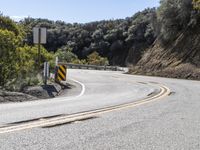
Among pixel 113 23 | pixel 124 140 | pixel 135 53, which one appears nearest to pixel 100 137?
pixel 124 140

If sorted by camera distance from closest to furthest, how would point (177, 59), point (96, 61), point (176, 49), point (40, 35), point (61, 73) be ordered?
point (40, 35) → point (61, 73) → point (177, 59) → point (176, 49) → point (96, 61)

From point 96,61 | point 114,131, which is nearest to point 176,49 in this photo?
point 114,131

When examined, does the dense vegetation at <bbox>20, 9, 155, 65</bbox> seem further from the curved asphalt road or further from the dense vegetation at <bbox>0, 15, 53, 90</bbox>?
the curved asphalt road

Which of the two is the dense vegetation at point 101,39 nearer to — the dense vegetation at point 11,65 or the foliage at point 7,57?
the dense vegetation at point 11,65

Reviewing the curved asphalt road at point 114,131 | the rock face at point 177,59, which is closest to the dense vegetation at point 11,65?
the curved asphalt road at point 114,131

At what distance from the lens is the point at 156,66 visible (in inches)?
1551

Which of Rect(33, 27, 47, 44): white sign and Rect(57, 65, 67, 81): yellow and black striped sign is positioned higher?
Rect(33, 27, 47, 44): white sign

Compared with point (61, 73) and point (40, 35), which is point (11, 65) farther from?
point (61, 73)

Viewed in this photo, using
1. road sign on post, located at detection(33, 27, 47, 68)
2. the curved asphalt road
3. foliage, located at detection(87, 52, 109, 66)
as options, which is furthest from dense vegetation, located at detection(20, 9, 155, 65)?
the curved asphalt road

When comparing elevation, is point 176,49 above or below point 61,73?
above

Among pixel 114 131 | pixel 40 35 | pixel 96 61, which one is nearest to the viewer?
pixel 114 131

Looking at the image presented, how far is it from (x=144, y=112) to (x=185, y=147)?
4287mm

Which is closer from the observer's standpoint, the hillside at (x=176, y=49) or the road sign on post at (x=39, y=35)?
the road sign on post at (x=39, y=35)

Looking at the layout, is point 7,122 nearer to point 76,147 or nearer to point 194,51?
point 76,147
